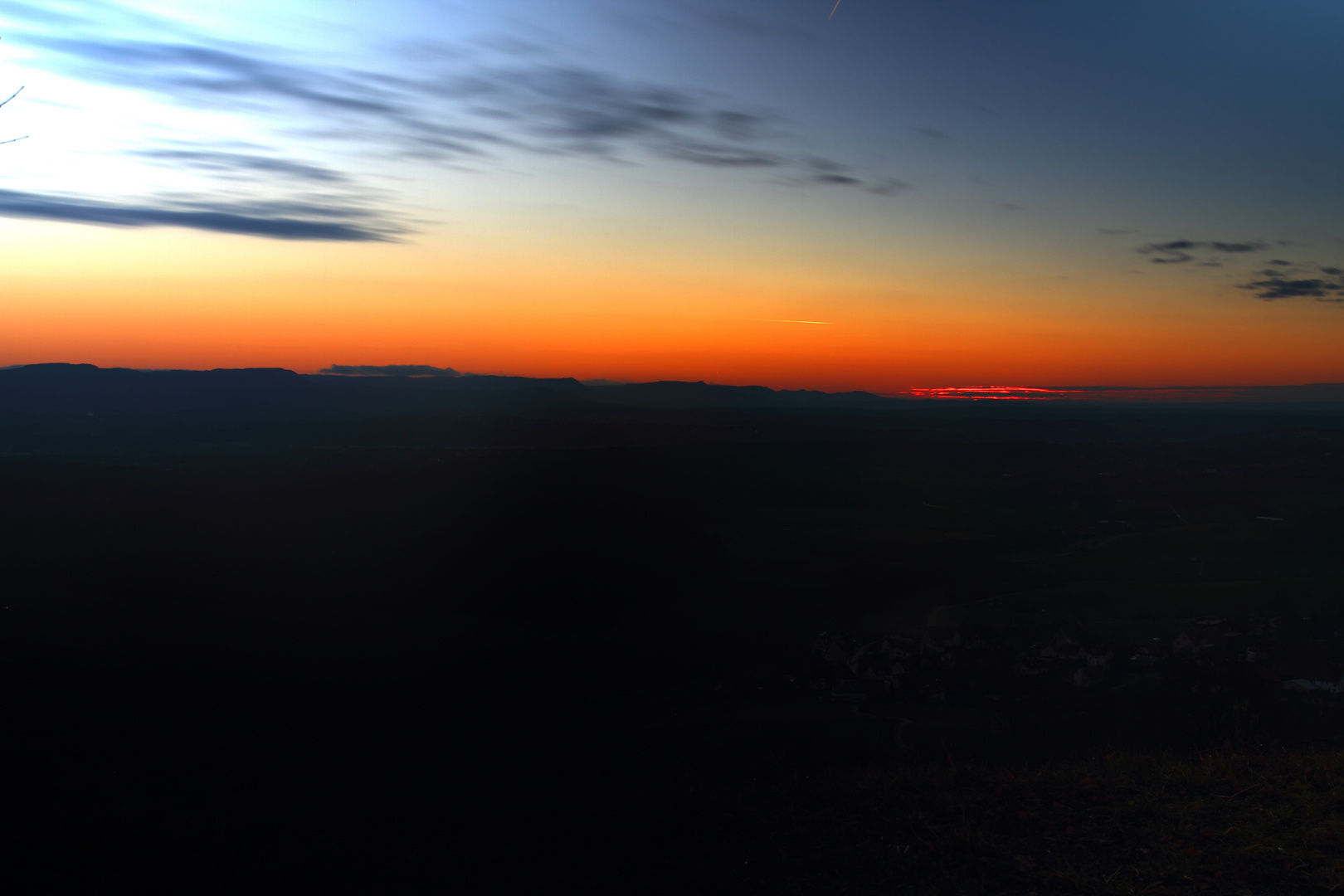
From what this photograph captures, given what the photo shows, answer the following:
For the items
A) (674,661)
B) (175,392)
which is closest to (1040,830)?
(674,661)

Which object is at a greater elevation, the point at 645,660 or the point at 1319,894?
the point at 1319,894

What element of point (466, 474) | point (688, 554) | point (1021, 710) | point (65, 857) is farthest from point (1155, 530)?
point (65, 857)

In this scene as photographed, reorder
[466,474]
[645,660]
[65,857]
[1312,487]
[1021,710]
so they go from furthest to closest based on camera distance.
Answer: [466,474]
[1312,487]
[645,660]
[1021,710]
[65,857]

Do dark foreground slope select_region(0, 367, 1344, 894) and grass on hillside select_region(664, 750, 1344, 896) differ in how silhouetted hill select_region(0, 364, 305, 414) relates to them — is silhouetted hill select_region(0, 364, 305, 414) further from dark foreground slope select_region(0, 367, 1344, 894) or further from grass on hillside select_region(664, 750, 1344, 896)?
grass on hillside select_region(664, 750, 1344, 896)

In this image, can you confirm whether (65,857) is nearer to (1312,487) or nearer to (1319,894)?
(1319,894)

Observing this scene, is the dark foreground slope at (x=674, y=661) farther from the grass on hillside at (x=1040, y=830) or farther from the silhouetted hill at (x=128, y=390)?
the silhouetted hill at (x=128, y=390)

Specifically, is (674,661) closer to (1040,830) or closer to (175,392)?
(1040,830)

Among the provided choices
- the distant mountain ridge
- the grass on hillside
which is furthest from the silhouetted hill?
the grass on hillside

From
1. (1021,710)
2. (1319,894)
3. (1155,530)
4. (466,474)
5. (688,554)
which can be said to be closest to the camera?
(1319,894)

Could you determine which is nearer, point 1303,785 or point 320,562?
point 1303,785
